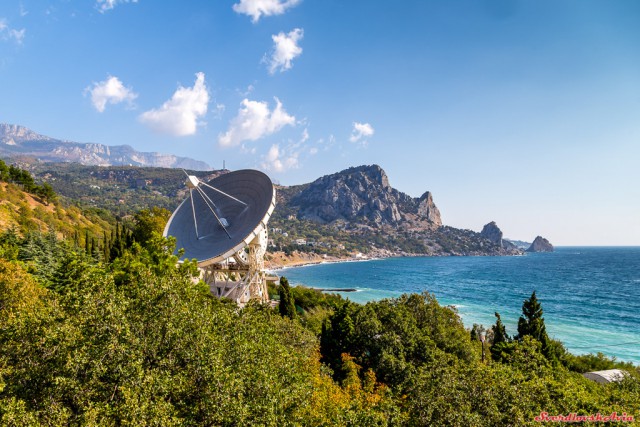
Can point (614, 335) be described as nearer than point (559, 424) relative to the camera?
No

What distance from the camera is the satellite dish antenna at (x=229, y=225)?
3628 centimetres

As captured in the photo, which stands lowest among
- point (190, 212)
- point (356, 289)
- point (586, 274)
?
point (356, 289)

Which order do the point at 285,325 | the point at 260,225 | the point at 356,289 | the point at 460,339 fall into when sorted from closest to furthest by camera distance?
the point at 285,325, the point at 460,339, the point at 260,225, the point at 356,289

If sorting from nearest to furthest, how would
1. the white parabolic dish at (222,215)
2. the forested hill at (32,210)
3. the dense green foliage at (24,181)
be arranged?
the white parabolic dish at (222,215)
the forested hill at (32,210)
the dense green foliage at (24,181)

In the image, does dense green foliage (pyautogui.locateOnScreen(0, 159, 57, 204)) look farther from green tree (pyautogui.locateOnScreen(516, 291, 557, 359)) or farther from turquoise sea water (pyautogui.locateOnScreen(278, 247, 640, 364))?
green tree (pyautogui.locateOnScreen(516, 291, 557, 359))

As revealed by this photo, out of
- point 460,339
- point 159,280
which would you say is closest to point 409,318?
point 460,339

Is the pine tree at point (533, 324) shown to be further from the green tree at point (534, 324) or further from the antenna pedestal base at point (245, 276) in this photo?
the antenna pedestal base at point (245, 276)

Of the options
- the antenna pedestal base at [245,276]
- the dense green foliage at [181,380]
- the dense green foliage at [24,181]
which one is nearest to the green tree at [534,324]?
the dense green foliage at [181,380]

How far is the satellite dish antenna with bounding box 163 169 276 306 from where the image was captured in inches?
1428

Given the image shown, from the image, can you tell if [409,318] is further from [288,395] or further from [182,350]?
[182,350]

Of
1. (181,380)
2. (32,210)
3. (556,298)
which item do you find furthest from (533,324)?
(32,210)

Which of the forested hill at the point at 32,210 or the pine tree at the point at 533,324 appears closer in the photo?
the pine tree at the point at 533,324

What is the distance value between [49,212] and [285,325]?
69772mm

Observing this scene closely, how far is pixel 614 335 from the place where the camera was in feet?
193
